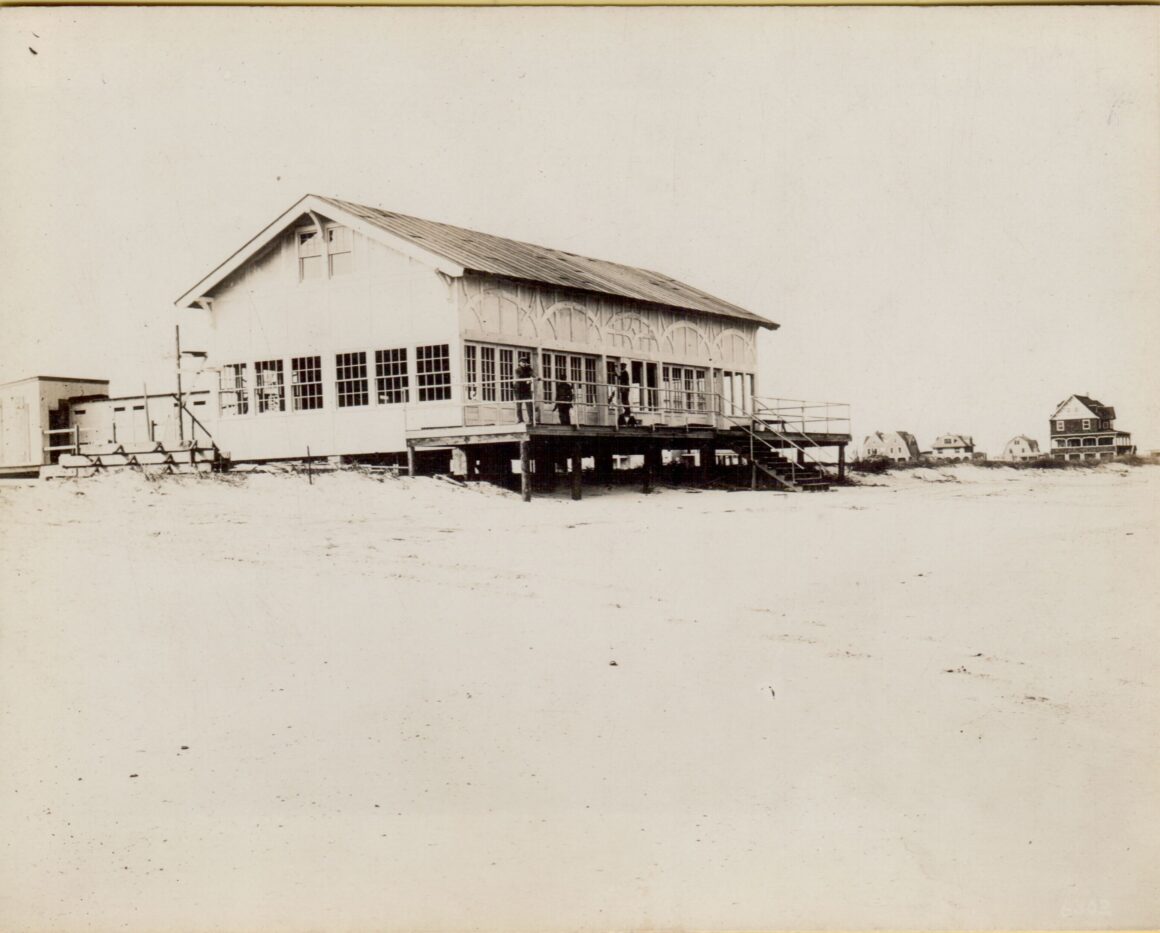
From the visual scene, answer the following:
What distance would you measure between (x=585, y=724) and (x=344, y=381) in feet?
42.5

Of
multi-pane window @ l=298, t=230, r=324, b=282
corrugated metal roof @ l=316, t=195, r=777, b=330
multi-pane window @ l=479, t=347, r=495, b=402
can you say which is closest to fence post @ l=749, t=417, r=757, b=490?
corrugated metal roof @ l=316, t=195, r=777, b=330

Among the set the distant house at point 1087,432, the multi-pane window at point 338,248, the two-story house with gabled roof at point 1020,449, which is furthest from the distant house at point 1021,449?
the multi-pane window at point 338,248

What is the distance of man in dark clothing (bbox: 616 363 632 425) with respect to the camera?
2142cm

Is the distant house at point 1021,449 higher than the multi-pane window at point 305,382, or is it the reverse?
the multi-pane window at point 305,382

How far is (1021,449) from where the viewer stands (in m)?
16.8

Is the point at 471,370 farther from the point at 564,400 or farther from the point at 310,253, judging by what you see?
the point at 310,253

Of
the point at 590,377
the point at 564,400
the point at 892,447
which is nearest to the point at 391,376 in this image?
the point at 564,400

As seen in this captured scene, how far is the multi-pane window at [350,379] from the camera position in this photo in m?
19.8

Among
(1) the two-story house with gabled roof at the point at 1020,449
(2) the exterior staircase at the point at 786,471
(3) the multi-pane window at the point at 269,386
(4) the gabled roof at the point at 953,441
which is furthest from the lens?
(2) the exterior staircase at the point at 786,471

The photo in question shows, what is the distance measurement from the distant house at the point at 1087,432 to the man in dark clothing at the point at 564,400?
8653 millimetres

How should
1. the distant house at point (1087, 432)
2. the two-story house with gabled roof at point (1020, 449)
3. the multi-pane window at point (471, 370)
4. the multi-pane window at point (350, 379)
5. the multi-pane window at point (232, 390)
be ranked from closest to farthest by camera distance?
the distant house at point (1087, 432)
the two-story house with gabled roof at point (1020, 449)
the multi-pane window at point (471, 370)
the multi-pane window at point (350, 379)
the multi-pane window at point (232, 390)

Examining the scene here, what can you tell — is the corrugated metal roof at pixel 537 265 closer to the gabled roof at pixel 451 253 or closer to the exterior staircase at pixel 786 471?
the gabled roof at pixel 451 253

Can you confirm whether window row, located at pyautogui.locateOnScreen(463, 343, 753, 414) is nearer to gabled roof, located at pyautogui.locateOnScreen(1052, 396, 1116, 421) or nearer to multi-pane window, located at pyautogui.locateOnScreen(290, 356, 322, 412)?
multi-pane window, located at pyautogui.locateOnScreen(290, 356, 322, 412)

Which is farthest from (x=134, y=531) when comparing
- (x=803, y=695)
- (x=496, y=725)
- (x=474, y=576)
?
(x=803, y=695)
